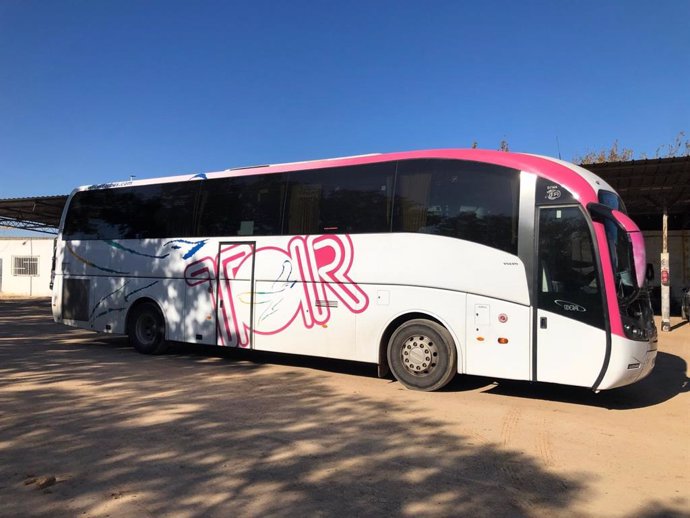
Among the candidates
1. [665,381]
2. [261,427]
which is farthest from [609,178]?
[261,427]

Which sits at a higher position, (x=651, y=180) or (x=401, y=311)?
(x=651, y=180)

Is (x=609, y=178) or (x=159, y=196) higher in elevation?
(x=609, y=178)

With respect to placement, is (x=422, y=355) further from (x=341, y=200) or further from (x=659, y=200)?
(x=659, y=200)

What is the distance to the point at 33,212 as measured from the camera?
24953 millimetres

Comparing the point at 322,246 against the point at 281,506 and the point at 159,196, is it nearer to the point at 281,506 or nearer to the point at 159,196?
the point at 159,196

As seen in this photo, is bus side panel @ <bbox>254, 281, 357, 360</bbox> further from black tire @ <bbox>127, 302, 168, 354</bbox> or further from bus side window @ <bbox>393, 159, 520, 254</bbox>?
black tire @ <bbox>127, 302, 168, 354</bbox>

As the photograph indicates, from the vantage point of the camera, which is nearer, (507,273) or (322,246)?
(507,273)

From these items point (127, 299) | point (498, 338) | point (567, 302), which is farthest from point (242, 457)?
point (127, 299)

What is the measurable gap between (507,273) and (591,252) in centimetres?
102

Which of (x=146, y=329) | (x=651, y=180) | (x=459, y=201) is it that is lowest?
(x=146, y=329)

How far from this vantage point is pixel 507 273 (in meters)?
6.63

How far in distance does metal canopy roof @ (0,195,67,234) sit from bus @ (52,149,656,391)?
1334 centimetres

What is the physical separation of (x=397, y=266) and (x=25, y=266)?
113 ft

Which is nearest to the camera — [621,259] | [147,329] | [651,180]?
[621,259]
